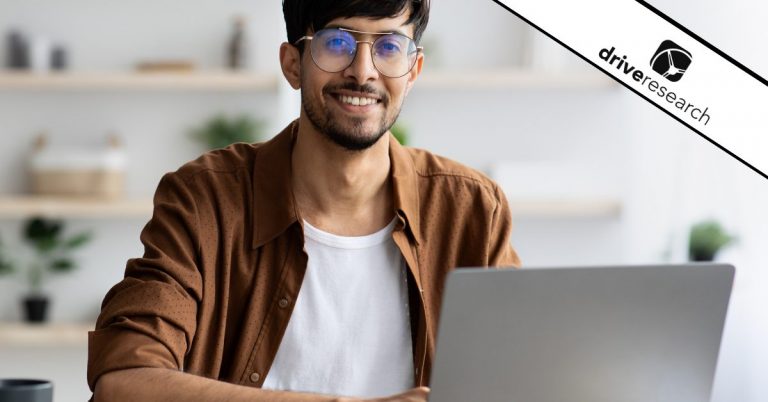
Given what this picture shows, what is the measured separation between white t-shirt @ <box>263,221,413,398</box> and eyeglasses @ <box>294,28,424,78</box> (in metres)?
0.28

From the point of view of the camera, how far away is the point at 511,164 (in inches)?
173

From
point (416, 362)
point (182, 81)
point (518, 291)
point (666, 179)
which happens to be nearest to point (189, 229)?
point (416, 362)

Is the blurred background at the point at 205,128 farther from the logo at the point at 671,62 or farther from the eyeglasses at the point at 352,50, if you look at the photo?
the eyeglasses at the point at 352,50

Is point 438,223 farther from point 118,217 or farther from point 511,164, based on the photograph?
point 118,217

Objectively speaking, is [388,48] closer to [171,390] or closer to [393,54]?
[393,54]

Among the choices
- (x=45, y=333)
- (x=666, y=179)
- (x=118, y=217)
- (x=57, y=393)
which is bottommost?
(x=57, y=393)

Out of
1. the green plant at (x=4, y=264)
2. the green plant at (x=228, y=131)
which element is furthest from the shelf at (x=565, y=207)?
the green plant at (x=4, y=264)

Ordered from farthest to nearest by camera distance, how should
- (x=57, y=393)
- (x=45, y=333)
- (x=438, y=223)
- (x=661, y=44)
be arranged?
(x=57, y=393), (x=45, y=333), (x=661, y=44), (x=438, y=223)

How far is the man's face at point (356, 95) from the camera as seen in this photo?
1758 mm

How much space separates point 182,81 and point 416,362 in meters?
2.85

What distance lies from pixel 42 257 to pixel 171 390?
334cm

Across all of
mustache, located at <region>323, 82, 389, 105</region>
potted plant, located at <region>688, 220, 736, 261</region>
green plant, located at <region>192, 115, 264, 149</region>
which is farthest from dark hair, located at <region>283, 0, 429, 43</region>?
green plant, located at <region>192, 115, 264, 149</region>

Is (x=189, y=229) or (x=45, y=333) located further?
(x=45, y=333)

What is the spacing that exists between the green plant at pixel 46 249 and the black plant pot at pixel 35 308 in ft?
0.36
